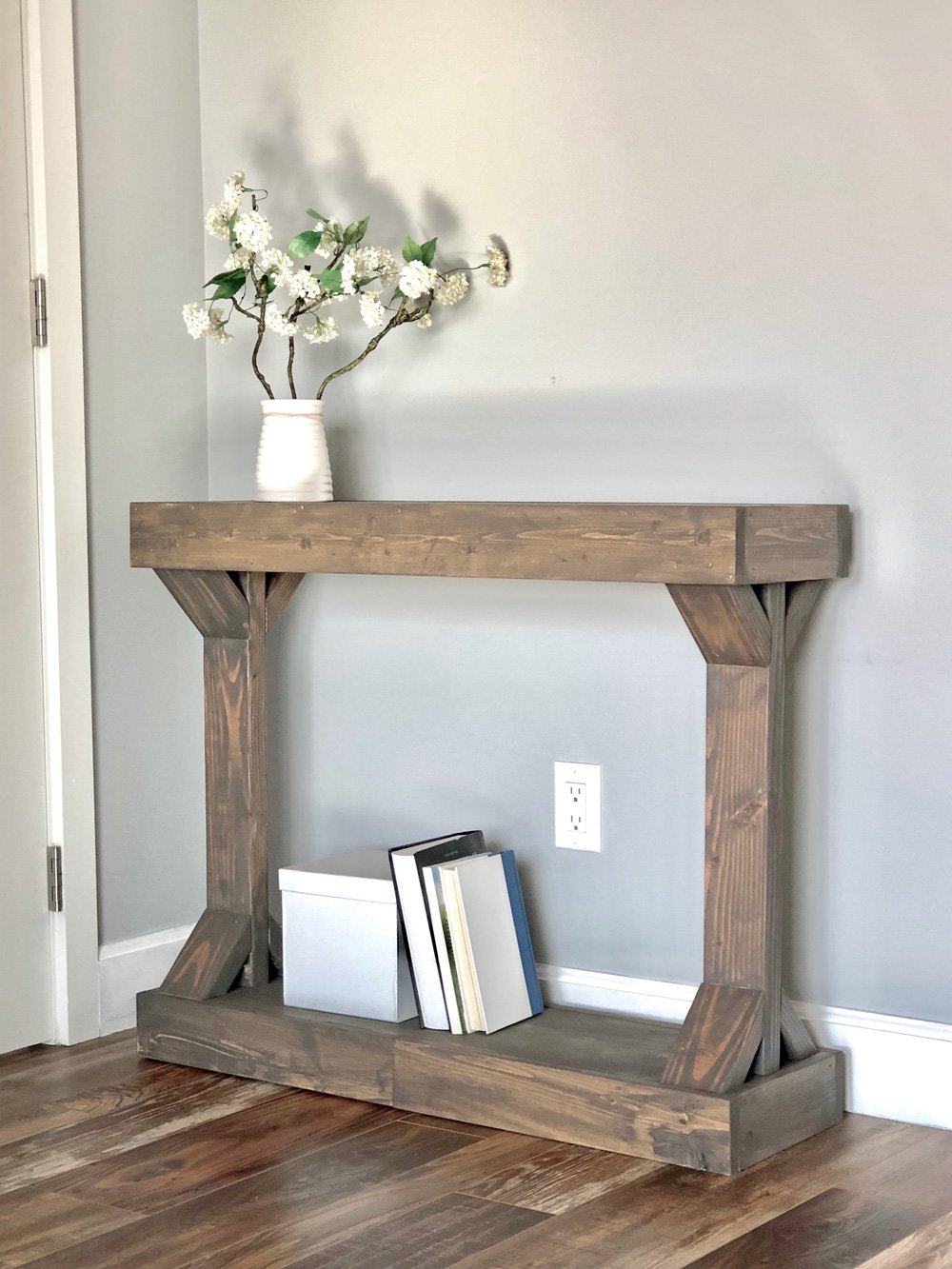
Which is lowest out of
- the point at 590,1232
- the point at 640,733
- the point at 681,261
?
the point at 590,1232

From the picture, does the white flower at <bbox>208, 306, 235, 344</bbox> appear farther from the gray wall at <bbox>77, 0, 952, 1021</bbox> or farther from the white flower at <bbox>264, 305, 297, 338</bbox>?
the gray wall at <bbox>77, 0, 952, 1021</bbox>

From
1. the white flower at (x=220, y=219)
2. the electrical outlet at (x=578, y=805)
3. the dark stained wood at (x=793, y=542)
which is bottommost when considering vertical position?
the electrical outlet at (x=578, y=805)

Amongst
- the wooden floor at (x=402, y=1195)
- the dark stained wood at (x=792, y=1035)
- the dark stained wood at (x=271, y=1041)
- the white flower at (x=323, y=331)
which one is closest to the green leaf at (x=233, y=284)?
the white flower at (x=323, y=331)

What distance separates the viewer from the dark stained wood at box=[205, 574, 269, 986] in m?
2.34

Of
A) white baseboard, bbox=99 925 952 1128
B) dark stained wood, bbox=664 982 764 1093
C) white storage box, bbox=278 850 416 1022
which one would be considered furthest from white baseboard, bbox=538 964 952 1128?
white storage box, bbox=278 850 416 1022

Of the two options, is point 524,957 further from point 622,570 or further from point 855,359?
point 855,359

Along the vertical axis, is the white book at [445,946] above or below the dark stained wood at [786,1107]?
above

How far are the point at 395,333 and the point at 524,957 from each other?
0.95 meters

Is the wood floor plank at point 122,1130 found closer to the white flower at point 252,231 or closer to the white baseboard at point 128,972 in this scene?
the white baseboard at point 128,972

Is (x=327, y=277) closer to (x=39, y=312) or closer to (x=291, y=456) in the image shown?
(x=291, y=456)

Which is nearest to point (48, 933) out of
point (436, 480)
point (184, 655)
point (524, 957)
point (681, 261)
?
point (184, 655)

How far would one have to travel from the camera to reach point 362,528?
2.04m

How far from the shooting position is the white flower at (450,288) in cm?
225

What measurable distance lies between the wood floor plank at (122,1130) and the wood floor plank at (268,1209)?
203mm
